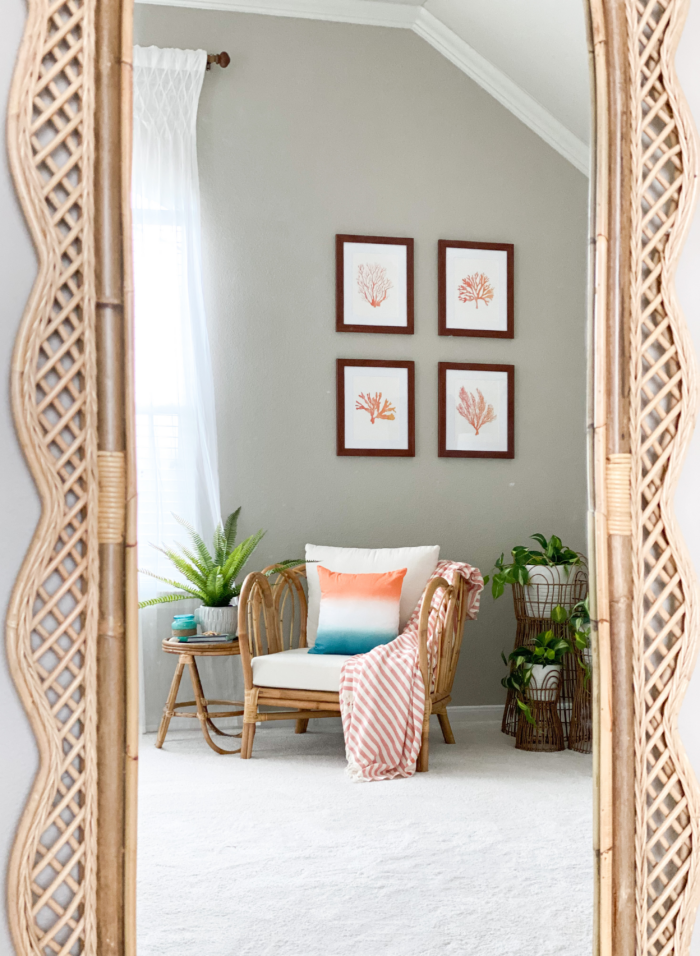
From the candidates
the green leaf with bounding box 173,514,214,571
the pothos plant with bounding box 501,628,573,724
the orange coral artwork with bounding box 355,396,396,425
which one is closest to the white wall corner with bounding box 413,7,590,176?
the orange coral artwork with bounding box 355,396,396,425

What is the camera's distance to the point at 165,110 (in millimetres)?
4105

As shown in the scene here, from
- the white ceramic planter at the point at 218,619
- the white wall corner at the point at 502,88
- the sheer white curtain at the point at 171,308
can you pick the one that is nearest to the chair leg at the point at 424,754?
the white ceramic planter at the point at 218,619

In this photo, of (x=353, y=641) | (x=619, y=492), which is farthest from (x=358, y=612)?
(x=619, y=492)

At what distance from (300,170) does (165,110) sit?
0.67m

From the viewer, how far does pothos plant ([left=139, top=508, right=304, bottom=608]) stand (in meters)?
3.87

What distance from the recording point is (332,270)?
430 centimetres

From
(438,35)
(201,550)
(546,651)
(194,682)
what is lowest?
(194,682)

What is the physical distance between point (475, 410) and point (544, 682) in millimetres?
1347

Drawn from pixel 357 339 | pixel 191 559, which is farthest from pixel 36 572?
pixel 357 339

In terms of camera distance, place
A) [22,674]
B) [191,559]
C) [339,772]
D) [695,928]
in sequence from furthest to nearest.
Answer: [191,559] < [339,772] < [695,928] < [22,674]

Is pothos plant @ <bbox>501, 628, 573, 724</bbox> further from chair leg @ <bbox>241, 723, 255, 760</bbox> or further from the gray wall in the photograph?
chair leg @ <bbox>241, 723, 255, 760</bbox>

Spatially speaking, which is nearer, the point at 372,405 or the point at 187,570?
the point at 187,570

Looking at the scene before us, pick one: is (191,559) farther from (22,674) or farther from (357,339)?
(22,674)

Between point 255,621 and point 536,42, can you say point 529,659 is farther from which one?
point 536,42
